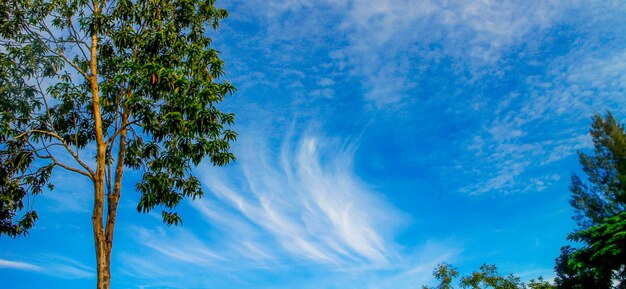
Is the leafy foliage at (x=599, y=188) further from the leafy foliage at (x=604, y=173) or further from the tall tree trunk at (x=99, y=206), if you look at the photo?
the tall tree trunk at (x=99, y=206)

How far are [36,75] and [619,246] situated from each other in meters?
26.8

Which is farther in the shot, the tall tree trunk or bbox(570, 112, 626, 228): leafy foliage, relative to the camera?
bbox(570, 112, 626, 228): leafy foliage

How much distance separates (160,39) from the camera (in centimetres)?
1465

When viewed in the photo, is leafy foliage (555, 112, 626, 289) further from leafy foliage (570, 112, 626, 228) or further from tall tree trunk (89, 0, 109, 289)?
tall tree trunk (89, 0, 109, 289)

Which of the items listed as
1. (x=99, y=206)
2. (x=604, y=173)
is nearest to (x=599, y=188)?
(x=604, y=173)

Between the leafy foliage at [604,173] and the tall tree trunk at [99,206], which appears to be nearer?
the tall tree trunk at [99,206]

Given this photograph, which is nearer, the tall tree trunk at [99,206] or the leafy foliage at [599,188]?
the tall tree trunk at [99,206]

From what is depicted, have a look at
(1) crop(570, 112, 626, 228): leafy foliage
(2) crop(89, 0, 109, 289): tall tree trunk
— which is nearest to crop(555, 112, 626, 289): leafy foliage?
(1) crop(570, 112, 626, 228): leafy foliage

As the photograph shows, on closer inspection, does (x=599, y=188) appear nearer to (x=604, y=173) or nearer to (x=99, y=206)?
(x=604, y=173)

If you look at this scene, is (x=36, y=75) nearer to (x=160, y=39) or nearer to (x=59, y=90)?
(x=59, y=90)

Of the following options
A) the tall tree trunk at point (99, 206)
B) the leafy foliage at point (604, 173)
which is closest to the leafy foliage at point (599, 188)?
the leafy foliage at point (604, 173)

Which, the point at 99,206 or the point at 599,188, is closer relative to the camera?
the point at 99,206

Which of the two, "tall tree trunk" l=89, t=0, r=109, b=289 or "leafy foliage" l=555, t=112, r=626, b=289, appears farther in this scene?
"leafy foliage" l=555, t=112, r=626, b=289

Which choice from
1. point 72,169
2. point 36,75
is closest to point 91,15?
point 36,75
